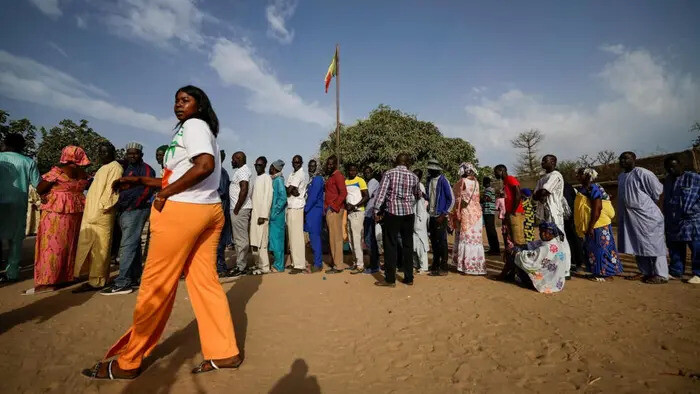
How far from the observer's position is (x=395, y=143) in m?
21.7

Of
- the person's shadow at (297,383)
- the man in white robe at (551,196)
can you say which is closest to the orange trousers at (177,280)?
the person's shadow at (297,383)

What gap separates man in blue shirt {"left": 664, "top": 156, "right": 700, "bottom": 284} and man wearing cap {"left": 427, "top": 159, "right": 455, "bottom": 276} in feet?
11.7

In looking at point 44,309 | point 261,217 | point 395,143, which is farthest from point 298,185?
point 395,143

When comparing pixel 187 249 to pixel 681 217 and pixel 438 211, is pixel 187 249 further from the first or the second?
pixel 681 217

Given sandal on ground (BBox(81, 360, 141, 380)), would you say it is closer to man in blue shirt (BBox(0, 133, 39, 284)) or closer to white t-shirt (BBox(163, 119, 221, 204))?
white t-shirt (BBox(163, 119, 221, 204))

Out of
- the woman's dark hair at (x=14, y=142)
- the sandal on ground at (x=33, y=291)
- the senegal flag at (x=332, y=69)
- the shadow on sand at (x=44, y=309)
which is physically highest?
the senegal flag at (x=332, y=69)

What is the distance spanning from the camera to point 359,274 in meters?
6.15

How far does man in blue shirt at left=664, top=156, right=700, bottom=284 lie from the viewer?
5.21m

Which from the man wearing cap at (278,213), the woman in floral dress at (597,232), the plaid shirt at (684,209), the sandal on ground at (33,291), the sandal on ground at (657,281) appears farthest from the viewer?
the man wearing cap at (278,213)

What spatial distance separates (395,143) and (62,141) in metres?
19.8

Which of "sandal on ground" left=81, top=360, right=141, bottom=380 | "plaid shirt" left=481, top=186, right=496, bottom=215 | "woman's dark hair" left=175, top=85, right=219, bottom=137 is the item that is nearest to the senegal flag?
"plaid shirt" left=481, top=186, right=496, bottom=215

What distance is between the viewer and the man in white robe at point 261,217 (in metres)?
6.07

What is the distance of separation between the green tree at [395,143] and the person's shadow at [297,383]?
19340 millimetres

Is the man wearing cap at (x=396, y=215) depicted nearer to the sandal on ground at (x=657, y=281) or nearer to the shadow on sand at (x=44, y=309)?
the sandal on ground at (x=657, y=281)
